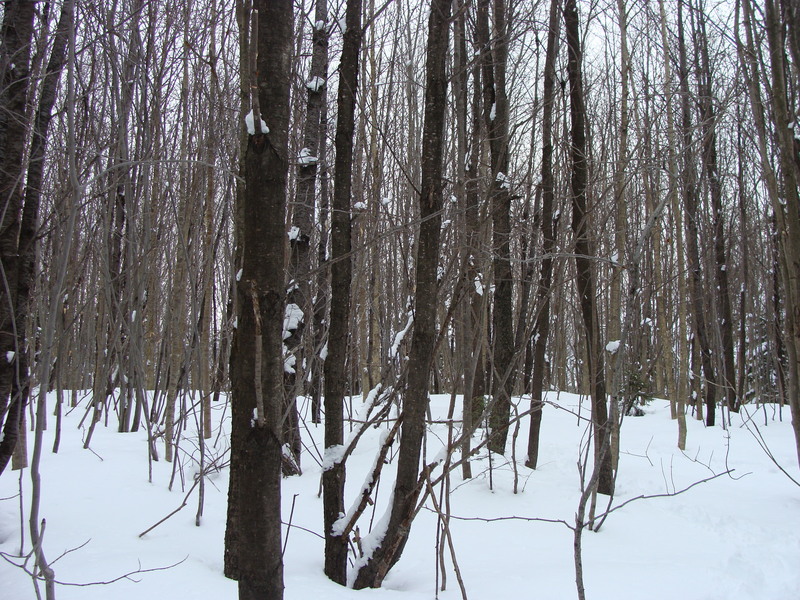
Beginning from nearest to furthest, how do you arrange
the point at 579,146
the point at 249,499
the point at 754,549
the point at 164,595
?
the point at 249,499 < the point at 164,595 < the point at 754,549 < the point at 579,146

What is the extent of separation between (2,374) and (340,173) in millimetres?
2234

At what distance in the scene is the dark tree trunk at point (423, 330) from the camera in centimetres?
272

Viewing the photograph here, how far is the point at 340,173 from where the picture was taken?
318 centimetres

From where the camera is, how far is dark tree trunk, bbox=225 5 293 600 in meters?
1.46

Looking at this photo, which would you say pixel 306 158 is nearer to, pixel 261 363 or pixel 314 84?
pixel 314 84

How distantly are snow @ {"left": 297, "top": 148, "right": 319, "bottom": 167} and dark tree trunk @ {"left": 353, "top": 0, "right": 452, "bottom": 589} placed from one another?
2.72 m

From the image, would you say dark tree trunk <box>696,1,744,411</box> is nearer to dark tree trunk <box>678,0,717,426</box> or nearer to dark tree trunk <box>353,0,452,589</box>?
dark tree trunk <box>678,0,717,426</box>

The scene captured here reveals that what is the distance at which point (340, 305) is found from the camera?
3121 millimetres

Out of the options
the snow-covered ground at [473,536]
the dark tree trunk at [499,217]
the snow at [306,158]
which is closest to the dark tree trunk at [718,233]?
the dark tree trunk at [499,217]

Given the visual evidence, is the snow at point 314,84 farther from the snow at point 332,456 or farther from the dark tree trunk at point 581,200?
the snow at point 332,456

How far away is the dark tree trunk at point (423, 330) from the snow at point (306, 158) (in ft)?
8.91

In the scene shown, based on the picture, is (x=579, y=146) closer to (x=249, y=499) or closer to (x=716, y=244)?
(x=249, y=499)

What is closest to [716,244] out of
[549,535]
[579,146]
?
[579,146]

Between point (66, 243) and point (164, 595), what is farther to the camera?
point (164, 595)
